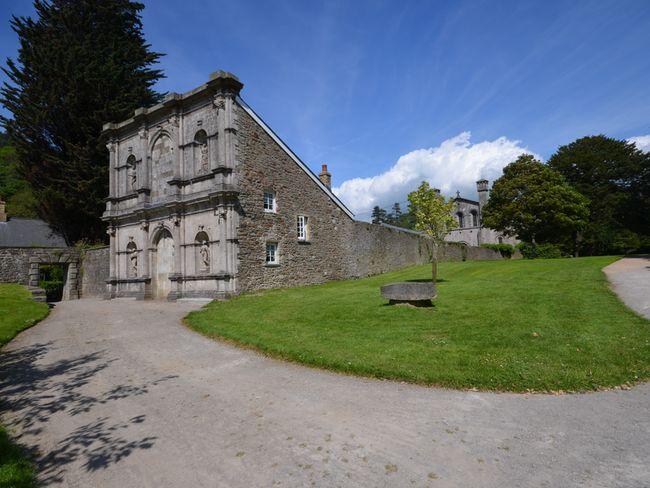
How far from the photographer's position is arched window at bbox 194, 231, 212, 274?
18.4 m

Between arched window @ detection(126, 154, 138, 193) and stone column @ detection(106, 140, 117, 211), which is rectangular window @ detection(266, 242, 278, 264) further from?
stone column @ detection(106, 140, 117, 211)

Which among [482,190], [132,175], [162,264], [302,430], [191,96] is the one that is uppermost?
[482,190]

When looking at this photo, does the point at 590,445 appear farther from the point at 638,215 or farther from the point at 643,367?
the point at 638,215

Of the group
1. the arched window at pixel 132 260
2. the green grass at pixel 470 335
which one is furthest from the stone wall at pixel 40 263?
the green grass at pixel 470 335

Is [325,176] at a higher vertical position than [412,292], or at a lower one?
higher

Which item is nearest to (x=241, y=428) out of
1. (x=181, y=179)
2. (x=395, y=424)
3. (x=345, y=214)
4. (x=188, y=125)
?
(x=395, y=424)

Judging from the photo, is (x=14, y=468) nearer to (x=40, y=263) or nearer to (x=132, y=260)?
(x=132, y=260)

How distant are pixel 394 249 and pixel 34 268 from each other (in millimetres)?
24815

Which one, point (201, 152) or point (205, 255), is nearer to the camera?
point (205, 255)

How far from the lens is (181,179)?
64.2 ft

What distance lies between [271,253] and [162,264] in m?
6.53

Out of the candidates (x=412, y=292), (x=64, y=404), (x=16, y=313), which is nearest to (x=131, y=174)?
(x=16, y=313)

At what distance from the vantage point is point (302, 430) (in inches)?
173

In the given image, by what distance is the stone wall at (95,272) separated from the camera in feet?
80.5
